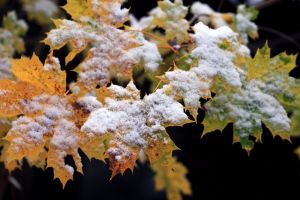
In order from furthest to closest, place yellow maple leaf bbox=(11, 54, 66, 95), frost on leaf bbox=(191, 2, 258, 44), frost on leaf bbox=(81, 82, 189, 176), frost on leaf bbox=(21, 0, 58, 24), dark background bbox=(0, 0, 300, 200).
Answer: dark background bbox=(0, 0, 300, 200)
frost on leaf bbox=(21, 0, 58, 24)
frost on leaf bbox=(191, 2, 258, 44)
yellow maple leaf bbox=(11, 54, 66, 95)
frost on leaf bbox=(81, 82, 189, 176)

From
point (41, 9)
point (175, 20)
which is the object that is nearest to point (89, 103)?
point (175, 20)

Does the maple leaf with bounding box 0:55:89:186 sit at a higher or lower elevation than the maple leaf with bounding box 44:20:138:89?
lower

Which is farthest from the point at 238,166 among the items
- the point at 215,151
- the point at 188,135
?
the point at 188,135

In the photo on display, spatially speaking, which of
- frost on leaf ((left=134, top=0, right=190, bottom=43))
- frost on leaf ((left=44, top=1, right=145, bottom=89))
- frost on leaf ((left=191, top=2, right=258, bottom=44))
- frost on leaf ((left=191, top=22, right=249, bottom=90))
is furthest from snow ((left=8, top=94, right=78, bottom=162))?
frost on leaf ((left=191, top=2, right=258, bottom=44))

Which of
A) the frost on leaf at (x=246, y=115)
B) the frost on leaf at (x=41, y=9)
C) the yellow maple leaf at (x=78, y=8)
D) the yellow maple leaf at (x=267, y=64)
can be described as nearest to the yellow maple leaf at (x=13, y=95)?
the yellow maple leaf at (x=78, y=8)

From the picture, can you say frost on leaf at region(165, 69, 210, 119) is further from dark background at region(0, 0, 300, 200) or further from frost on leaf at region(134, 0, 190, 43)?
dark background at region(0, 0, 300, 200)

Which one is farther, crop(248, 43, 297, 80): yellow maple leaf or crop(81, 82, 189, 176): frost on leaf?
crop(248, 43, 297, 80): yellow maple leaf

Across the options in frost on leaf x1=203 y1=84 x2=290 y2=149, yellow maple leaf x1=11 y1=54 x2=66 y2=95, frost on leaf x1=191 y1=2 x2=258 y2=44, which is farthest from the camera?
frost on leaf x1=191 y1=2 x2=258 y2=44
